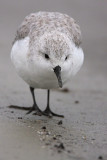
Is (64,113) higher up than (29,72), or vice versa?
(29,72)

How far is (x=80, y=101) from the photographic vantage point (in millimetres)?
6910

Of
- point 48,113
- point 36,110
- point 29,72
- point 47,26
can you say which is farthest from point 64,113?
point 47,26

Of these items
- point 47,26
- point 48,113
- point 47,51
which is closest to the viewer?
point 47,51

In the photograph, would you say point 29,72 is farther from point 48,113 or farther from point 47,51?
point 48,113

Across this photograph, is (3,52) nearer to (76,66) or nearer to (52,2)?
(76,66)

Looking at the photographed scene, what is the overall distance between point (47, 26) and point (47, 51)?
671 millimetres

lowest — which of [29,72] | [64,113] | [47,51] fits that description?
[64,113]

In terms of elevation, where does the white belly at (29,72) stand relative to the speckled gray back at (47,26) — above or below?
below

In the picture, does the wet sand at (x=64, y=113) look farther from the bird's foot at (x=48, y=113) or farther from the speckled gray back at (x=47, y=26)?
the speckled gray back at (x=47, y=26)

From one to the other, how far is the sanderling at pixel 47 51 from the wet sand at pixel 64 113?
20.2 inches

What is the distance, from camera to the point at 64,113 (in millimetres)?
6113

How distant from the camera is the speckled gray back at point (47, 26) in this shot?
558cm

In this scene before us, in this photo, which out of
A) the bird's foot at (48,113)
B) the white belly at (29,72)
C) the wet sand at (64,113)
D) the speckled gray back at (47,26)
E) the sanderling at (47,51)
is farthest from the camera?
the bird's foot at (48,113)

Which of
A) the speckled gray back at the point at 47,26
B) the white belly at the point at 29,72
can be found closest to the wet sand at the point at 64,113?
the white belly at the point at 29,72
